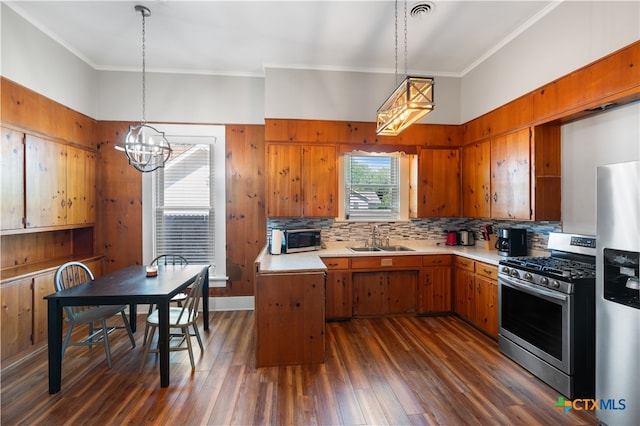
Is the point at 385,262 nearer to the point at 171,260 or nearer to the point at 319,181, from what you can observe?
the point at 319,181

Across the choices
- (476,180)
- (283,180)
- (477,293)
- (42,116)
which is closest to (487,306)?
(477,293)

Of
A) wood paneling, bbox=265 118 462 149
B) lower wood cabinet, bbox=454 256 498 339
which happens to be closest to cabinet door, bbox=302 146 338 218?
wood paneling, bbox=265 118 462 149

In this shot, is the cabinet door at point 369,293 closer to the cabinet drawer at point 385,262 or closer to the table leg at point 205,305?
the cabinet drawer at point 385,262

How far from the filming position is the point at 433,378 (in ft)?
7.95

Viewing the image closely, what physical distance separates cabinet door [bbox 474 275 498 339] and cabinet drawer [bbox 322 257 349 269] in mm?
1522

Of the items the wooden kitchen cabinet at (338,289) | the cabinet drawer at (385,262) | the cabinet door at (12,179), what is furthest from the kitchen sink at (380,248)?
the cabinet door at (12,179)

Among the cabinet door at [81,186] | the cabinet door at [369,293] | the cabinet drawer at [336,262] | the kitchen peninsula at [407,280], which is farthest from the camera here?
the cabinet door at [369,293]

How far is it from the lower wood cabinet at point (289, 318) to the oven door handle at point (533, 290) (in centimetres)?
174

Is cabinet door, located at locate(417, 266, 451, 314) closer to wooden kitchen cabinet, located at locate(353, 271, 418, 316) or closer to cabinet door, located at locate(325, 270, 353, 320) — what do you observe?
wooden kitchen cabinet, located at locate(353, 271, 418, 316)

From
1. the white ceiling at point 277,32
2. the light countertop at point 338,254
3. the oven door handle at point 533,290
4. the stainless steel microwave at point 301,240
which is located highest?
the white ceiling at point 277,32

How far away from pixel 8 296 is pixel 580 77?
17.9 ft

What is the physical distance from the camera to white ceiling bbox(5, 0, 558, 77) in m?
2.74

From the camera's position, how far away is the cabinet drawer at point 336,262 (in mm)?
3619

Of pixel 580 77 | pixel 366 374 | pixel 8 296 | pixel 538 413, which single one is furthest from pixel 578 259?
pixel 8 296
